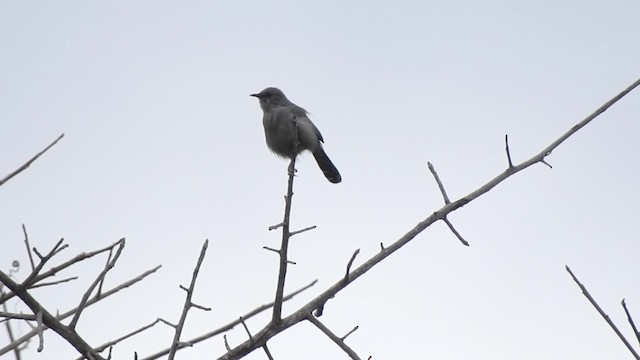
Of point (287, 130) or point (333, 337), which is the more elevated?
point (287, 130)

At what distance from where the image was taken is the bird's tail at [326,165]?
806 cm

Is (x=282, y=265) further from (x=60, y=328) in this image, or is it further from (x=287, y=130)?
(x=287, y=130)

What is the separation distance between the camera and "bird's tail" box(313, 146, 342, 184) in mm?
8062

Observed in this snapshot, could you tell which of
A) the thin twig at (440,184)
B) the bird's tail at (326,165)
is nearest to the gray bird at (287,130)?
the bird's tail at (326,165)

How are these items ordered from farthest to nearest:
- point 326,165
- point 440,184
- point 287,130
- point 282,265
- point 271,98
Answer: point 271,98 < point 326,165 < point 287,130 < point 440,184 < point 282,265

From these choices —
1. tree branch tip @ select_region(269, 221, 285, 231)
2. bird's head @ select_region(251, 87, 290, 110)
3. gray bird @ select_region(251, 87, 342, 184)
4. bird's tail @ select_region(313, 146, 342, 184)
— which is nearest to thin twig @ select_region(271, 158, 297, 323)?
tree branch tip @ select_region(269, 221, 285, 231)

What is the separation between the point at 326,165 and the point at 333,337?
17.2ft

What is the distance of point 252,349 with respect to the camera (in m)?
2.91

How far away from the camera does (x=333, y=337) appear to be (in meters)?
2.93

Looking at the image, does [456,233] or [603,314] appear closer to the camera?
[603,314]

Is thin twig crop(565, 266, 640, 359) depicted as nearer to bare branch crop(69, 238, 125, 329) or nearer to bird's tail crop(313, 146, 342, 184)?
bare branch crop(69, 238, 125, 329)

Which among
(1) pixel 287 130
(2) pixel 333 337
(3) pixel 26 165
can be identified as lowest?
(2) pixel 333 337

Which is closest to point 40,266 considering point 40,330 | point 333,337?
point 40,330

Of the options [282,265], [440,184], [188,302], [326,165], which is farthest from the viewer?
[326,165]
